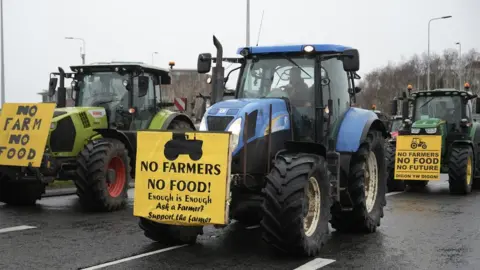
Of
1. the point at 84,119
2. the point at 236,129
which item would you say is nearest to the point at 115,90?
the point at 84,119

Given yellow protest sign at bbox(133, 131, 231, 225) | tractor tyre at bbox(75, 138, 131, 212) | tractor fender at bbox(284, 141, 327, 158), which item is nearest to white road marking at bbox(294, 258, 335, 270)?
yellow protest sign at bbox(133, 131, 231, 225)

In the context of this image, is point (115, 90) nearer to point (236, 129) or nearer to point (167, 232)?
point (167, 232)

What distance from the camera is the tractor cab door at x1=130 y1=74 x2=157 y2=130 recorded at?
12.9m

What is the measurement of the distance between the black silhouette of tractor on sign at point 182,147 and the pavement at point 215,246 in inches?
47.5

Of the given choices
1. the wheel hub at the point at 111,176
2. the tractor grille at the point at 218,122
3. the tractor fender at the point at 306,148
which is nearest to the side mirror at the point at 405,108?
the wheel hub at the point at 111,176

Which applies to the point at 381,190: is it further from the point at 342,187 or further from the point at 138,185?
the point at 138,185

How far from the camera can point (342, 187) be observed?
A: 8.92m

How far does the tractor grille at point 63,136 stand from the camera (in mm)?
11609

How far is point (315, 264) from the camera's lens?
714cm

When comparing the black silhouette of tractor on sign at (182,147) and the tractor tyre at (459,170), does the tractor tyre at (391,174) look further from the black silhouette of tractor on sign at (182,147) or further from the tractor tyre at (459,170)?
the black silhouette of tractor on sign at (182,147)

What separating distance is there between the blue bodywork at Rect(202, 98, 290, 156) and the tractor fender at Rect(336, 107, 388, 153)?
3.35ft

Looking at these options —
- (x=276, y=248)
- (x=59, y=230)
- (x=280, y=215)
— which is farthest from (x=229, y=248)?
(x=59, y=230)

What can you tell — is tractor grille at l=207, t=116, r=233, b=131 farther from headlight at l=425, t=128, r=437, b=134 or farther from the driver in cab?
headlight at l=425, t=128, r=437, b=134

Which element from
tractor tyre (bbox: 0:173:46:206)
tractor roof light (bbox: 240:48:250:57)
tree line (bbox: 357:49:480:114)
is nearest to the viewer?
tractor roof light (bbox: 240:48:250:57)
